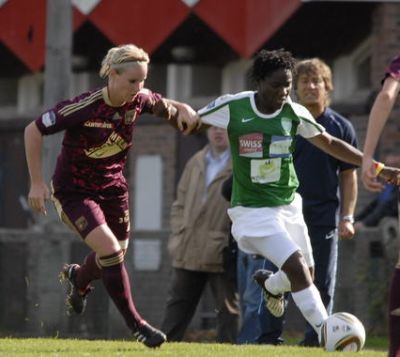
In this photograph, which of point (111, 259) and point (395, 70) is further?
point (111, 259)

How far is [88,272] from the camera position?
10508 mm

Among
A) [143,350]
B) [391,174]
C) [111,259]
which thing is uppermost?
[391,174]

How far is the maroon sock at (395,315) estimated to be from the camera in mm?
8273

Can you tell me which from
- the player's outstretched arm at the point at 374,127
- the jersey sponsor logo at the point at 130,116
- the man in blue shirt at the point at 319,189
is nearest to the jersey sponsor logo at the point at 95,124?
the jersey sponsor logo at the point at 130,116

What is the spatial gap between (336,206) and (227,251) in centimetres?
140

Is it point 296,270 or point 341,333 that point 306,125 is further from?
point 341,333

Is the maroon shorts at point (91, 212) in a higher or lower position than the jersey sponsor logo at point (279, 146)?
lower

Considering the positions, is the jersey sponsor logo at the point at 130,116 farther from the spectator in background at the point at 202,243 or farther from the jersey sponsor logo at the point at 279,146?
the spectator in background at the point at 202,243

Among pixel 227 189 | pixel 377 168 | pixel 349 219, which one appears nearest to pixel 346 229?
pixel 349 219

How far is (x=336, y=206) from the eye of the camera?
11352 millimetres

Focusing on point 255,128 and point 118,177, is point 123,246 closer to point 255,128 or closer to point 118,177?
point 118,177

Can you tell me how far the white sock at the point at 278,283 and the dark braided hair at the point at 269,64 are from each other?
3.97 ft

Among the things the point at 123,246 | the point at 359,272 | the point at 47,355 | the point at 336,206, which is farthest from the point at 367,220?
the point at 47,355

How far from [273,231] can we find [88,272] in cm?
141
